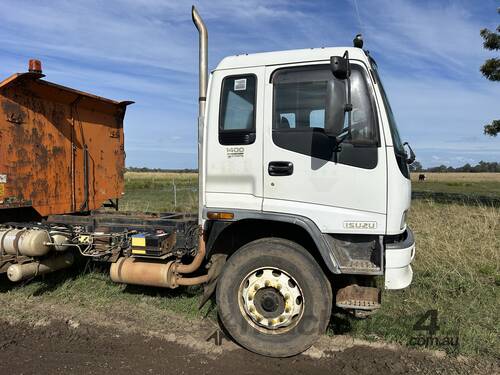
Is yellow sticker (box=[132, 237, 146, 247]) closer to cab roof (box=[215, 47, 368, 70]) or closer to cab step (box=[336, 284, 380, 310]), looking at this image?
cab roof (box=[215, 47, 368, 70])

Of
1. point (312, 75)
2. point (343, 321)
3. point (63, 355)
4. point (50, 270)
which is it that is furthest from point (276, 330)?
point (50, 270)

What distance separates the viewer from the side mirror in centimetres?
358

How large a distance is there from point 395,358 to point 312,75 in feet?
9.32

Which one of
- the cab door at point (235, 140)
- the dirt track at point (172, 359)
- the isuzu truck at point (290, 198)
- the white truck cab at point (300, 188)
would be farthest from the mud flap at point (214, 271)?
the cab door at point (235, 140)

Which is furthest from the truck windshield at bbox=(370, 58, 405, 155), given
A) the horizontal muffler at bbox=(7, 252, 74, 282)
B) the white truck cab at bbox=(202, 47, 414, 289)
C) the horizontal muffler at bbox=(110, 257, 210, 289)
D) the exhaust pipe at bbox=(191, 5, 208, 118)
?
the horizontal muffler at bbox=(7, 252, 74, 282)

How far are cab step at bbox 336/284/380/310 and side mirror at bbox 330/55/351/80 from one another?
79.8 inches

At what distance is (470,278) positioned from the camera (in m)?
6.02

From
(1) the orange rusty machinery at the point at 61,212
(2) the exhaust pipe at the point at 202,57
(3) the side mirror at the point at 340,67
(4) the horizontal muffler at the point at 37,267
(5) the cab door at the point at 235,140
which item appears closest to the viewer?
(3) the side mirror at the point at 340,67

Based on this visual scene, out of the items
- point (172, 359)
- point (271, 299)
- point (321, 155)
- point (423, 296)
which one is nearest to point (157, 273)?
point (172, 359)

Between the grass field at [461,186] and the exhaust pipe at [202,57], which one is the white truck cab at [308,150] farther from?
the grass field at [461,186]

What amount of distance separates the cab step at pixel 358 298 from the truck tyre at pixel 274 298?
0.50ft

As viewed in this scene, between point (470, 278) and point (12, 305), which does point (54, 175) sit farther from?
point (470, 278)

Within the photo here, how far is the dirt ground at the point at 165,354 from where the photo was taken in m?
3.89

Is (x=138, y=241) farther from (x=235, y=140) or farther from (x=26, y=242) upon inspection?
(x=235, y=140)
